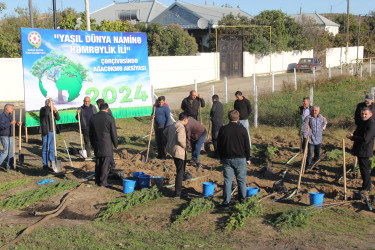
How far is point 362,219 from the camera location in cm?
707

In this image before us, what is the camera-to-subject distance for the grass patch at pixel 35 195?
8016 mm

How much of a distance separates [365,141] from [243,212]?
119 inches

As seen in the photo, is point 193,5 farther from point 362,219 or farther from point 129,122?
point 362,219

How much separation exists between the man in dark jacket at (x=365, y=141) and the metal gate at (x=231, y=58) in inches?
1152

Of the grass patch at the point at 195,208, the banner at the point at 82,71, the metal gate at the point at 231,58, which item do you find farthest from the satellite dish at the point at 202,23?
the grass patch at the point at 195,208

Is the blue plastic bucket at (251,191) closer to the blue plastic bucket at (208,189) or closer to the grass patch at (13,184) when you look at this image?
the blue plastic bucket at (208,189)

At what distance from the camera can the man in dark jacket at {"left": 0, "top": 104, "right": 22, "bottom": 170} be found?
10.3 m

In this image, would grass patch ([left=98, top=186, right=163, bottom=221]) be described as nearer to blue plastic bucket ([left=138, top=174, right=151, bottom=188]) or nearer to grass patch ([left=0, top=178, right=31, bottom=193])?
blue plastic bucket ([left=138, top=174, right=151, bottom=188])

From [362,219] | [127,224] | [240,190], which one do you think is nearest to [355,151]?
[362,219]

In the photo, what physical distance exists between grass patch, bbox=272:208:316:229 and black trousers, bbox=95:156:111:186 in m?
3.96

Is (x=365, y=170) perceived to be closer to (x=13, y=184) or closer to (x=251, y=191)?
(x=251, y=191)

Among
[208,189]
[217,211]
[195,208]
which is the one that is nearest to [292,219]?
[217,211]

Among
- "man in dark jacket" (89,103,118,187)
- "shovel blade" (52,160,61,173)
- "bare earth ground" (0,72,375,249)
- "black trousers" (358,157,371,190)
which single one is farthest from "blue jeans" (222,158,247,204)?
"shovel blade" (52,160,61,173)

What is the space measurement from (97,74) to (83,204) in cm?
721
